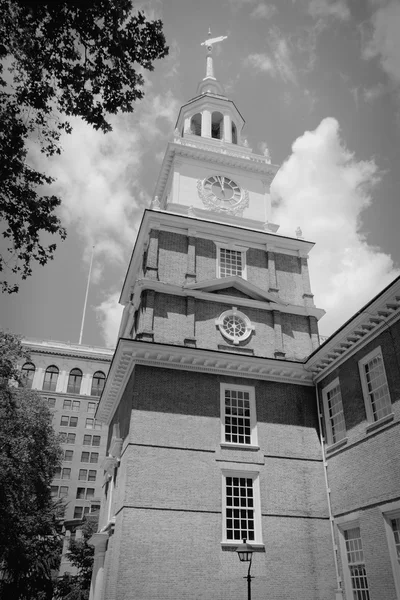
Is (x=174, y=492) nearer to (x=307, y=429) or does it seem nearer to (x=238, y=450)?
(x=238, y=450)

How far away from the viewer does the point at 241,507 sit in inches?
744

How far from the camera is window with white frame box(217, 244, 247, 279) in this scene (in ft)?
81.1

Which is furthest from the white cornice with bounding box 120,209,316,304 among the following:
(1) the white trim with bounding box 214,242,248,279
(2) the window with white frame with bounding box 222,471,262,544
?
(2) the window with white frame with bounding box 222,471,262,544

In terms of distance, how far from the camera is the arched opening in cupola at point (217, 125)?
3200 centimetres

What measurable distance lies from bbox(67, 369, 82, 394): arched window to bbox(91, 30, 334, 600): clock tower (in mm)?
46428

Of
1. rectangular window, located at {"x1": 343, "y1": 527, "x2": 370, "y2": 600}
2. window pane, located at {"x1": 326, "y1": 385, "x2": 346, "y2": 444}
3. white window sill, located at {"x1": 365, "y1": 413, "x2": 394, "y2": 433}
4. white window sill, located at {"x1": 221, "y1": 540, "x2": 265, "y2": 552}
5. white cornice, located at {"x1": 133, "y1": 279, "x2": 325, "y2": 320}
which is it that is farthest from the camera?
white cornice, located at {"x1": 133, "y1": 279, "x2": 325, "y2": 320}

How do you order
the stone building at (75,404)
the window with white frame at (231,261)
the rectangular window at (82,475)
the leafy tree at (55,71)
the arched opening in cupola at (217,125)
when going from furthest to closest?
the rectangular window at (82,475) → the stone building at (75,404) → the arched opening in cupola at (217,125) → the window with white frame at (231,261) → the leafy tree at (55,71)

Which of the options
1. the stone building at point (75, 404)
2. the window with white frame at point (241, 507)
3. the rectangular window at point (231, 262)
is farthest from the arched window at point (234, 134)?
the stone building at point (75, 404)

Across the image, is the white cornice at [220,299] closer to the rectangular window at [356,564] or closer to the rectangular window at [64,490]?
the rectangular window at [356,564]

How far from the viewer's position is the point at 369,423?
17.5m

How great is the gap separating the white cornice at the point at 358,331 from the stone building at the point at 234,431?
0.21 ft

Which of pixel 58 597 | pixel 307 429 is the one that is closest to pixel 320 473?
pixel 307 429

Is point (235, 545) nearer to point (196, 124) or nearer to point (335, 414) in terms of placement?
point (335, 414)

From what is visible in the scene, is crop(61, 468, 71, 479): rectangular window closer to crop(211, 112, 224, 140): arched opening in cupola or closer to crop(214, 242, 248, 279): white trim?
crop(211, 112, 224, 140): arched opening in cupola
